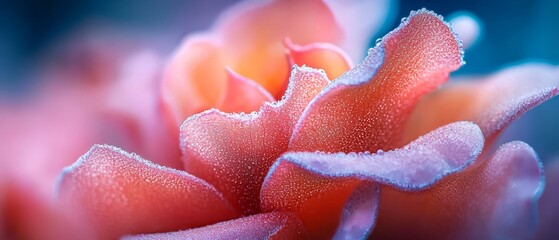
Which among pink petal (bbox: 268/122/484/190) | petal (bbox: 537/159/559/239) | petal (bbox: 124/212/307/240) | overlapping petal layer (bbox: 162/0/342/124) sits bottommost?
petal (bbox: 124/212/307/240)

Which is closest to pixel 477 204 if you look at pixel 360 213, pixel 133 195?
pixel 360 213

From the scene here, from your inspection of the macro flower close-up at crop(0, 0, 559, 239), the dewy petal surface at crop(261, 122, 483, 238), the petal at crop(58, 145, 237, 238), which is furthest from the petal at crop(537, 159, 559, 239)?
the petal at crop(58, 145, 237, 238)

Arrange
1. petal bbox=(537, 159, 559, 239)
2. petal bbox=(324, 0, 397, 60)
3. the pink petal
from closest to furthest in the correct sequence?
the pink petal < petal bbox=(537, 159, 559, 239) < petal bbox=(324, 0, 397, 60)

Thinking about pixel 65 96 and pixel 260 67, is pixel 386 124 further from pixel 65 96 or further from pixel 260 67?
pixel 65 96

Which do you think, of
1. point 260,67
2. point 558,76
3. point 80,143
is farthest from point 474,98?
point 80,143

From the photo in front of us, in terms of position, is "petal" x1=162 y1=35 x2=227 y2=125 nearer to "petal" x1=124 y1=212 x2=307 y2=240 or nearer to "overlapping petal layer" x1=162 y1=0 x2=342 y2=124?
"overlapping petal layer" x1=162 y1=0 x2=342 y2=124

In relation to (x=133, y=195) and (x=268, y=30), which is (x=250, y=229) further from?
(x=268, y=30)
